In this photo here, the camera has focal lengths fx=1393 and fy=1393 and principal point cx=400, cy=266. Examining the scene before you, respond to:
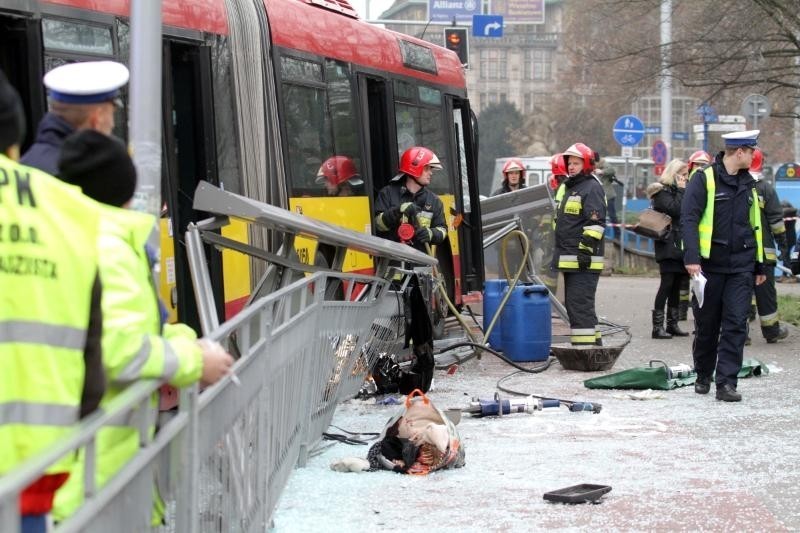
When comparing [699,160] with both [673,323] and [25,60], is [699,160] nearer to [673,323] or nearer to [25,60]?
[673,323]

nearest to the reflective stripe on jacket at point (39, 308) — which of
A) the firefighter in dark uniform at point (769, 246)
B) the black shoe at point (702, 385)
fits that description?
the black shoe at point (702, 385)

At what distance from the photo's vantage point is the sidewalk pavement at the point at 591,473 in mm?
6184

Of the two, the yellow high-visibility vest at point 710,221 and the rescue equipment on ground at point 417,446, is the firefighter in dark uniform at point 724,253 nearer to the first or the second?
the yellow high-visibility vest at point 710,221

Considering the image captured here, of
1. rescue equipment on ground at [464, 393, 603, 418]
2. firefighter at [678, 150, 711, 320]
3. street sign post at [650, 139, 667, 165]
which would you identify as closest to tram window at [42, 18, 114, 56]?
rescue equipment on ground at [464, 393, 603, 418]

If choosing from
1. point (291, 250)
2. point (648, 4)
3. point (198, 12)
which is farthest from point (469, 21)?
point (291, 250)

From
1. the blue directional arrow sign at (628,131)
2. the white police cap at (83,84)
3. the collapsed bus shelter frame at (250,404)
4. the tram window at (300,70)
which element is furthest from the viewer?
the blue directional arrow sign at (628,131)

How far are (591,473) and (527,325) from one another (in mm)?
4955

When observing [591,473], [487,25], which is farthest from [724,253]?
[487,25]

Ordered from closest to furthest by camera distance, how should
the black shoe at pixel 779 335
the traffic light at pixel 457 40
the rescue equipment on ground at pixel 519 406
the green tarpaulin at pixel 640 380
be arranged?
1. the rescue equipment on ground at pixel 519 406
2. the green tarpaulin at pixel 640 380
3. the black shoe at pixel 779 335
4. the traffic light at pixel 457 40

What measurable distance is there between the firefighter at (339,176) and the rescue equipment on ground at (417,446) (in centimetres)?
484

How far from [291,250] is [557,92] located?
67609 mm

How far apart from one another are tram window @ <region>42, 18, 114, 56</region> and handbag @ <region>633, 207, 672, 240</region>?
7.76 metres

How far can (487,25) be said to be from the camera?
3322cm

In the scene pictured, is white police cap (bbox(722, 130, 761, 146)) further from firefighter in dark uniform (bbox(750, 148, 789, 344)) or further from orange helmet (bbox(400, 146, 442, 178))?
firefighter in dark uniform (bbox(750, 148, 789, 344))
